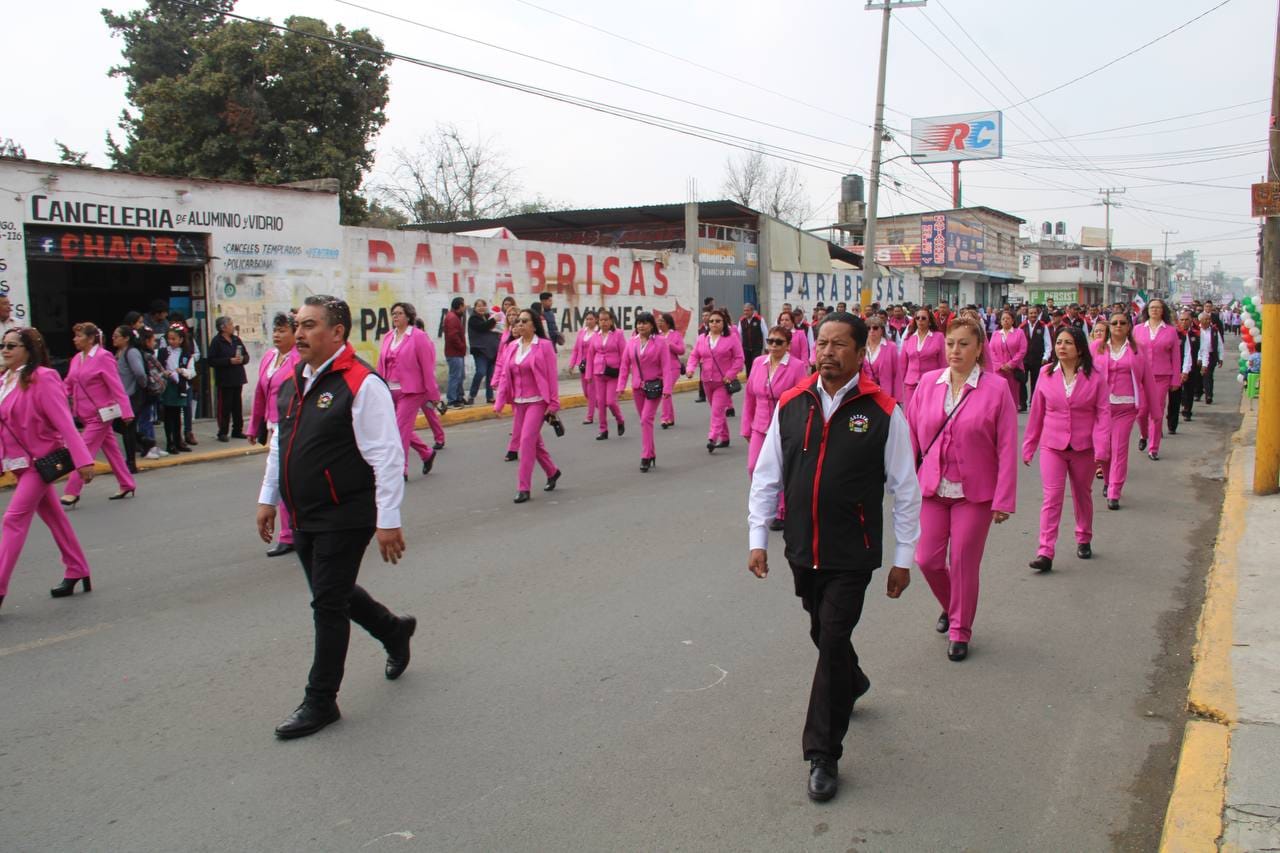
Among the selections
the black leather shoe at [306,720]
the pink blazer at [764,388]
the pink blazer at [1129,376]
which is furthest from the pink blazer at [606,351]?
the black leather shoe at [306,720]

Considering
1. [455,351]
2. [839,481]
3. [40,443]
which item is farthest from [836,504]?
[455,351]

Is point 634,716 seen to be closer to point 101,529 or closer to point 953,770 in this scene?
point 953,770

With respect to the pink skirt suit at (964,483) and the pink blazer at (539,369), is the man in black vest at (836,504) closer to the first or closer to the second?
the pink skirt suit at (964,483)

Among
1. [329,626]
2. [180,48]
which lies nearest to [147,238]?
[329,626]

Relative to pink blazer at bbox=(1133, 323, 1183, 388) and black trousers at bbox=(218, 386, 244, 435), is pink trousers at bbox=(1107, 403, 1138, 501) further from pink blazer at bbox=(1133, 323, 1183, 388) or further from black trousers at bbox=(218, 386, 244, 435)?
black trousers at bbox=(218, 386, 244, 435)

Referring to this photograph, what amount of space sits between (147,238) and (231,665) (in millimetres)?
11381

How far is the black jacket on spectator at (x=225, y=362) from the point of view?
45.7 feet

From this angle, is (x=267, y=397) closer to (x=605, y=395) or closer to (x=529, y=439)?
(x=529, y=439)

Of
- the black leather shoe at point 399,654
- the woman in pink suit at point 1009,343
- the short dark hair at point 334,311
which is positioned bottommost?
the black leather shoe at point 399,654

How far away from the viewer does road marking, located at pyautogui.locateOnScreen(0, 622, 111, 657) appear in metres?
5.64

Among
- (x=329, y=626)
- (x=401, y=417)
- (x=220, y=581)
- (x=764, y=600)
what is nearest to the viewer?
(x=329, y=626)

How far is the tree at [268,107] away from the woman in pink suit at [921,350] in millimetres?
19520

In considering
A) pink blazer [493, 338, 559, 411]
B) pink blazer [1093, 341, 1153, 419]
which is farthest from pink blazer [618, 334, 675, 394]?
pink blazer [1093, 341, 1153, 419]

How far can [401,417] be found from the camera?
35.2ft
